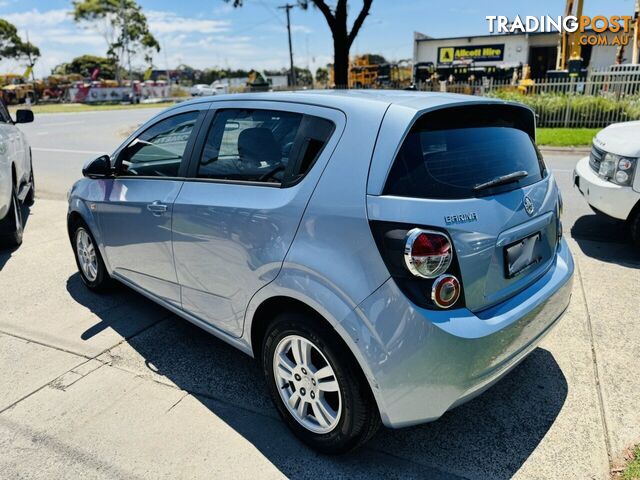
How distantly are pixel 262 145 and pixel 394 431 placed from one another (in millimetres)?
1704

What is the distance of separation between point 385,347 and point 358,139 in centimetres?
93

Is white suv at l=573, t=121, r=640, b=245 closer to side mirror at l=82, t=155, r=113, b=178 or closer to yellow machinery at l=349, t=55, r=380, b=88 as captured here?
side mirror at l=82, t=155, r=113, b=178

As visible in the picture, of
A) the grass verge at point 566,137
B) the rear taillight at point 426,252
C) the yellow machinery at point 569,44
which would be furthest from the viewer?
the yellow machinery at point 569,44

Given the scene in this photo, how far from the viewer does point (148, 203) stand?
11.0 feet

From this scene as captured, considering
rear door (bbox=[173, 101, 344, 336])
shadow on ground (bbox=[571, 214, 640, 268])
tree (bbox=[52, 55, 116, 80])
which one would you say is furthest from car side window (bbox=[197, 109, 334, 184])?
tree (bbox=[52, 55, 116, 80])

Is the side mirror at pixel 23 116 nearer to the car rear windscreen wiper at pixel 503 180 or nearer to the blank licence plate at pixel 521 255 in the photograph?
the car rear windscreen wiper at pixel 503 180

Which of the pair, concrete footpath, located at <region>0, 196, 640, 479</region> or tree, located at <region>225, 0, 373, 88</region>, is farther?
tree, located at <region>225, 0, 373, 88</region>

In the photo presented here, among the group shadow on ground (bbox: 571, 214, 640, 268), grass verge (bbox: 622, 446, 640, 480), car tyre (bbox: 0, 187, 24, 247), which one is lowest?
shadow on ground (bbox: 571, 214, 640, 268)

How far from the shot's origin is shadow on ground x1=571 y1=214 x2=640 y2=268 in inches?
206

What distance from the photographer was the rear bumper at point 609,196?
504cm

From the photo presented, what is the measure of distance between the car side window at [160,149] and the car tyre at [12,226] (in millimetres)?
2833

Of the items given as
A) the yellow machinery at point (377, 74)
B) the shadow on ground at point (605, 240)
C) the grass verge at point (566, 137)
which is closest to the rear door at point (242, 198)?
the shadow on ground at point (605, 240)

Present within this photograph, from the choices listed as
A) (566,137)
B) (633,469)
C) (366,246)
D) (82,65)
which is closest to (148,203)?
(366,246)

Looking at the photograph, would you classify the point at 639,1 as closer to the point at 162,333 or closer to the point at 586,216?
the point at 586,216
